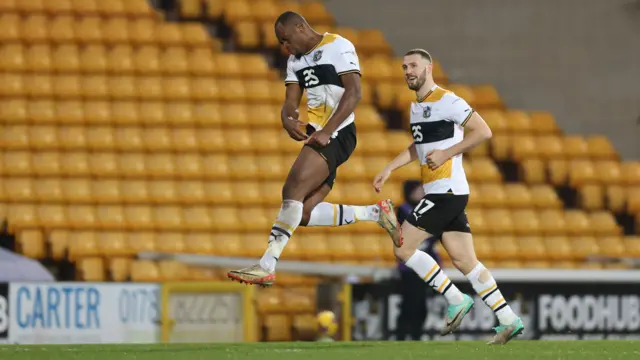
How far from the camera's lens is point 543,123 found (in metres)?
15.9

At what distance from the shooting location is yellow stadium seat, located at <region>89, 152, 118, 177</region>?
13.5 meters

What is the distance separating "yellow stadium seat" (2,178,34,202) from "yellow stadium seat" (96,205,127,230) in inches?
29.8

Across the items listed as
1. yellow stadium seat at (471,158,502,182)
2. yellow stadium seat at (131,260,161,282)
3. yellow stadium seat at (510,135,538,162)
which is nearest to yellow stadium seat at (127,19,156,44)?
yellow stadium seat at (131,260,161,282)

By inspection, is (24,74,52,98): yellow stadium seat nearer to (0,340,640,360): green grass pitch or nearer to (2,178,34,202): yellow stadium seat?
(2,178,34,202): yellow stadium seat

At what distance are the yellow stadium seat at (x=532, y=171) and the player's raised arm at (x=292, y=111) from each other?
8.73 meters

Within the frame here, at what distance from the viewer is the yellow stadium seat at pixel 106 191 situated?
13273 millimetres

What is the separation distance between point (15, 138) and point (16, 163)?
1.12 ft

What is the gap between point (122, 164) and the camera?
13.6 meters

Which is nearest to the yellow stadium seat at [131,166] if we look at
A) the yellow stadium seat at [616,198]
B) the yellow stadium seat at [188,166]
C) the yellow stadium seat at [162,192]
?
the yellow stadium seat at [162,192]

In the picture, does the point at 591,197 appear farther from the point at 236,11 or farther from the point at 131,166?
the point at 131,166

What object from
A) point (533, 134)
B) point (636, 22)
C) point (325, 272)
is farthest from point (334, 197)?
point (636, 22)

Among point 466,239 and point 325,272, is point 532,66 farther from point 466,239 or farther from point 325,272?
point 466,239

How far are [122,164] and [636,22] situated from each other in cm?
744

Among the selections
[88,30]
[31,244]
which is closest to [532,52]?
[88,30]
